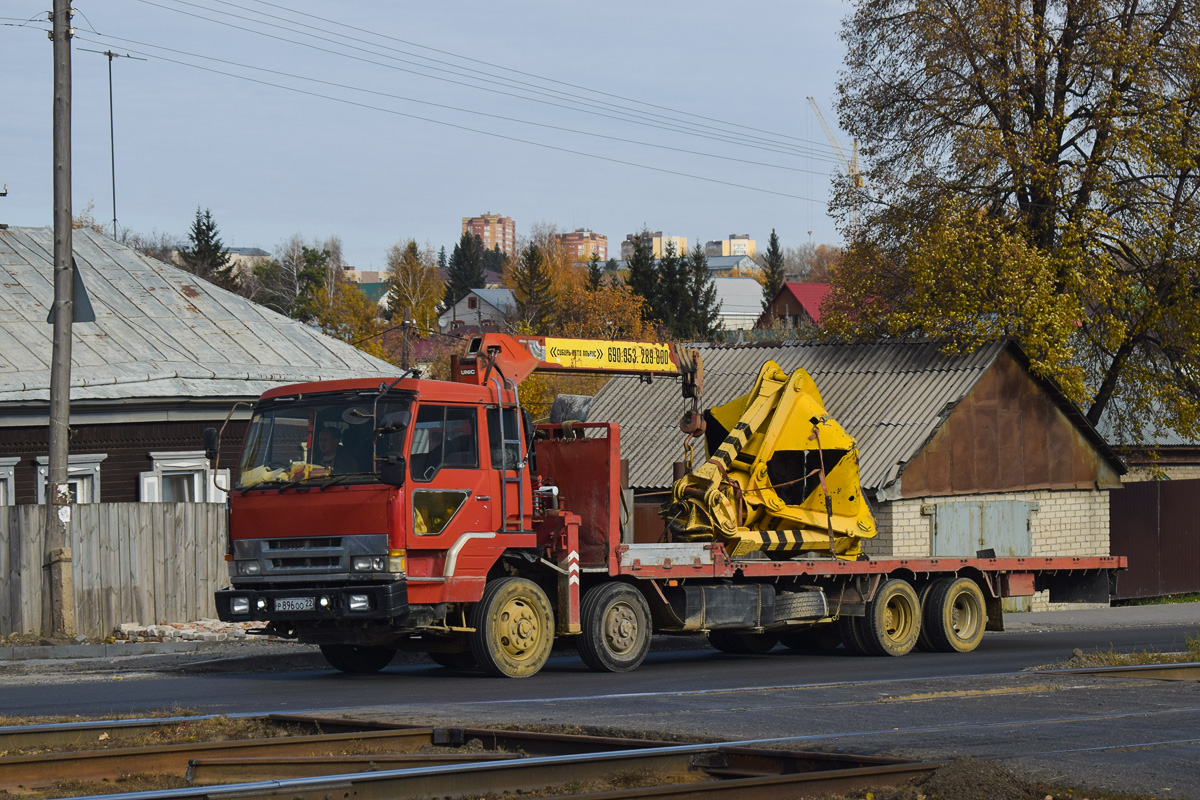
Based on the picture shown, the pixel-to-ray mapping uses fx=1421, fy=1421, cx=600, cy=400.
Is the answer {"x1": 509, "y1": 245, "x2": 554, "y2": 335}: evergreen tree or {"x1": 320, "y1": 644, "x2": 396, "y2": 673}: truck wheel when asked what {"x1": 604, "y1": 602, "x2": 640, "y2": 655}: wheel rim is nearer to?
{"x1": 320, "y1": 644, "x2": 396, "y2": 673}: truck wheel

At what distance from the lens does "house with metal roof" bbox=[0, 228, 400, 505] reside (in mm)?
23828

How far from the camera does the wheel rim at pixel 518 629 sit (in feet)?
45.7

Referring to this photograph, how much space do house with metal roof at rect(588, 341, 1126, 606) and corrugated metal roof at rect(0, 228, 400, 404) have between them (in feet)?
23.0

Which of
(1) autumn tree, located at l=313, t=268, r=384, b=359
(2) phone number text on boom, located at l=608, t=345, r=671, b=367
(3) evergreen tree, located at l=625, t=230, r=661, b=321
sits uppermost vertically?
(3) evergreen tree, located at l=625, t=230, r=661, b=321

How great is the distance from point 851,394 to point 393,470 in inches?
679

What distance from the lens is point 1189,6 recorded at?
2855cm

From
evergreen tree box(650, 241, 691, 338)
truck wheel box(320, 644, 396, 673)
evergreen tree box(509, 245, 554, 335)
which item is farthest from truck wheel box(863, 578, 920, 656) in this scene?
evergreen tree box(509, 245, 554, 335)

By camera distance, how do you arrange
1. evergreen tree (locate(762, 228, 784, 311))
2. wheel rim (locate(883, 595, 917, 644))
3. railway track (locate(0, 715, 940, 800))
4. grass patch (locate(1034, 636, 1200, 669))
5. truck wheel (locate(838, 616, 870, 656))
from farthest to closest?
1. evergreen tree (locate(762, 228, 784, 311))
2. wheel rim (locate(883, 595, 917, 644))
3. truck wheel (locate(838, 616, 870, 656))
4. grass patch (locate(1034, 636, 1200, 669))
5. railway track (locate(0, 715, 940, 800))

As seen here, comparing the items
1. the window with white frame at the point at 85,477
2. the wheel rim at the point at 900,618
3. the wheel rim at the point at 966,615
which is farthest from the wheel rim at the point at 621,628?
the window with white frame at the point at 85,477

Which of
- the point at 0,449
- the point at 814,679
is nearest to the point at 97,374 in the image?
the point at 0,449

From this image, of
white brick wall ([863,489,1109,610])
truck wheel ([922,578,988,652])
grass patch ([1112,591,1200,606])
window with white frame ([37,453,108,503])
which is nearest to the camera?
truck wheel ([922,578,988,652])

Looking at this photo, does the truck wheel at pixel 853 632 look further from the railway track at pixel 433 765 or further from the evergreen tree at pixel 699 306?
the evergreen tree at pixel 699 306

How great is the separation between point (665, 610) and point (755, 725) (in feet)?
17.1

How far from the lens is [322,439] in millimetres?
13492
